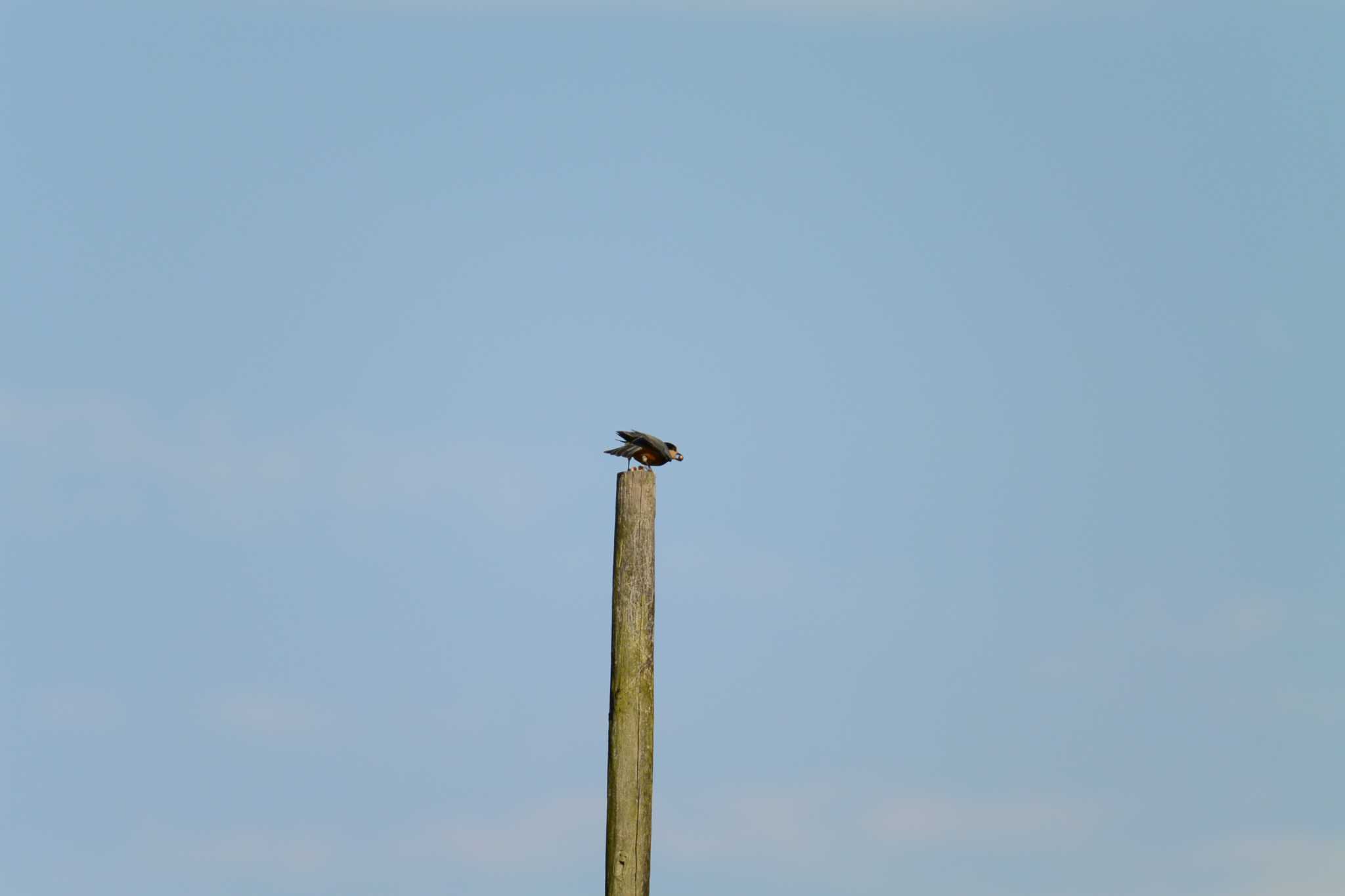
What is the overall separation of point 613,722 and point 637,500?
1.58 metres

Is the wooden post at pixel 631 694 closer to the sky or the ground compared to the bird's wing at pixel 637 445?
closer to the ground

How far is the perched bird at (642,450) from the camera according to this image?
1395cm

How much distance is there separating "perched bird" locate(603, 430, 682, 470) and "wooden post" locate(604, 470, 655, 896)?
48 centimetres

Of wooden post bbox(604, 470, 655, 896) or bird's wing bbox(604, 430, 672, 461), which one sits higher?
bird's wing bbox(604, 430, 672, 461)

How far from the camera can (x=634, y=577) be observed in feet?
43.6

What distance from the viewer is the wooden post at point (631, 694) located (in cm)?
1302

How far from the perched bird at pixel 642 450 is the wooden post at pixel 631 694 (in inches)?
18.9

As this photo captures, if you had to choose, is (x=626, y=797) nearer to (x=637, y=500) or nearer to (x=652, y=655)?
(x=652, y=655)

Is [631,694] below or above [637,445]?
below

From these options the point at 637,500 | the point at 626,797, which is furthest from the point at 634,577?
the point at 626,797

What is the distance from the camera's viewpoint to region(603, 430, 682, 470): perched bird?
1395cm

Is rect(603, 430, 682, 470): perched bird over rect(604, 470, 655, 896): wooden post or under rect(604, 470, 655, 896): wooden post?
over

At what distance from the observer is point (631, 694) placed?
13250 mm

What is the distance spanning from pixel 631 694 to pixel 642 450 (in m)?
1.88
